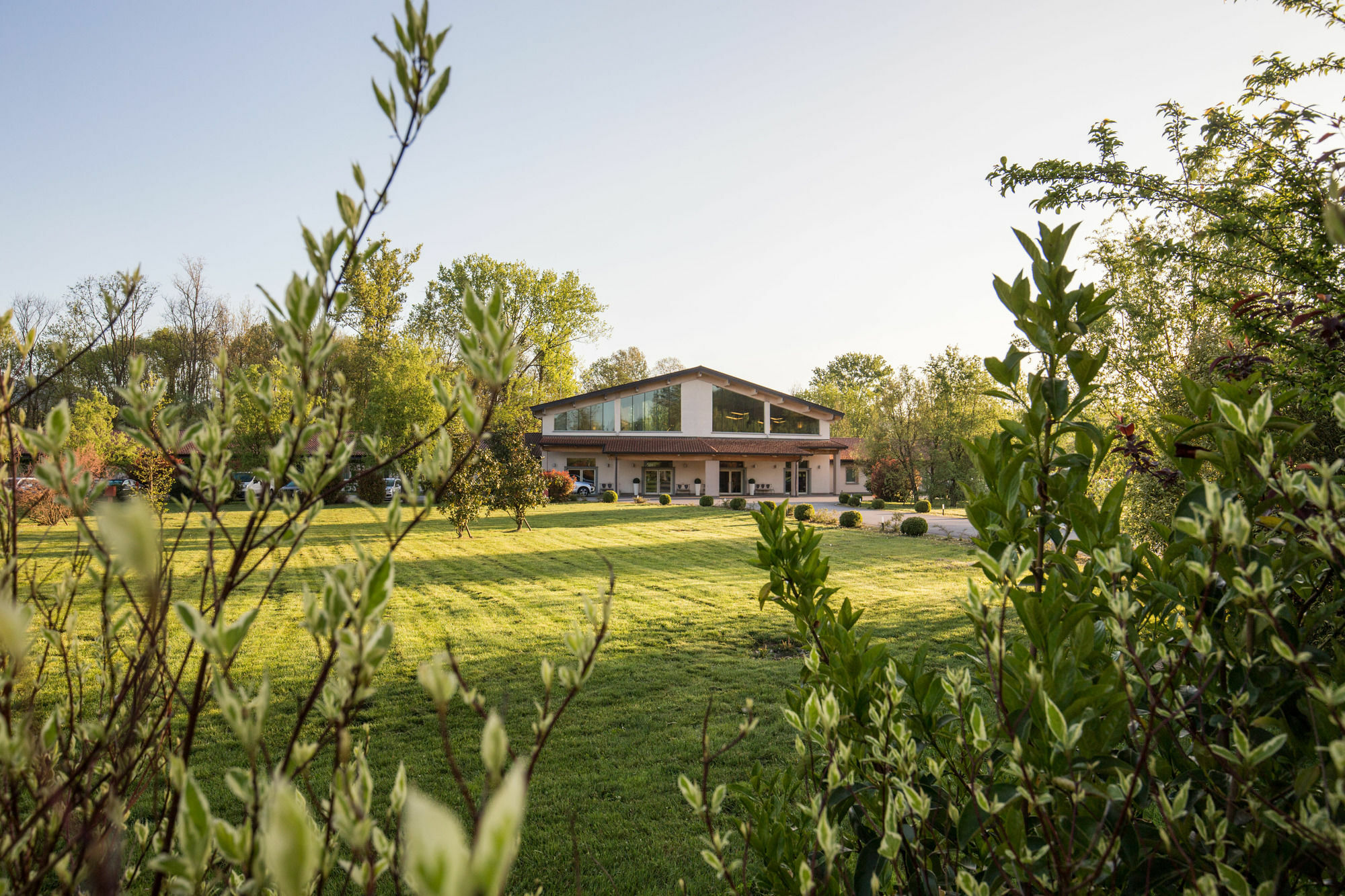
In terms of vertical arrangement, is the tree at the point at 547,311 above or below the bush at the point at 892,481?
above

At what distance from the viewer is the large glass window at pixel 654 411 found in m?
39.0

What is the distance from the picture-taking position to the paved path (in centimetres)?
2138

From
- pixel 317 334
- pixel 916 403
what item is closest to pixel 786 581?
pixel 317 334

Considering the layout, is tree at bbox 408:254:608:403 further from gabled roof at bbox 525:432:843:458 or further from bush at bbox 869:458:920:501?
bush at bbox 869:458:920:501

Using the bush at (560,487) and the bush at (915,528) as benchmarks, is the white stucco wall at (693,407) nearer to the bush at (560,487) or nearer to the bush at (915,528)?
the bush at (560,487)

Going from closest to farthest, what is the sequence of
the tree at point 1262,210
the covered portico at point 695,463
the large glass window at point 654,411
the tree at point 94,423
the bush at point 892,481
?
the tree at point 1262,210, the tree at point 94,423, the bush at point 892,481, the covered portico at point 695,463, the large glass window at point 654,411

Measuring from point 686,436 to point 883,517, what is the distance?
1455 centimetres

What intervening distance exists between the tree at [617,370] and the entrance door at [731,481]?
27412 mm

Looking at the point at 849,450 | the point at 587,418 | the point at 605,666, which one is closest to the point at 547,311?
the point at 587,418

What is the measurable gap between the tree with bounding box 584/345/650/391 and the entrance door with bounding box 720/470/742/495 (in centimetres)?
2741

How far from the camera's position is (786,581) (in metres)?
2.14

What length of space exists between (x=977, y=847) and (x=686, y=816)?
2903 millimetres

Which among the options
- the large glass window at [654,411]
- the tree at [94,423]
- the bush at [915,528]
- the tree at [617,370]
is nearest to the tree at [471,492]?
the tree at [94,423]

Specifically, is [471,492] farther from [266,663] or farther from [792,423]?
[792,423]
